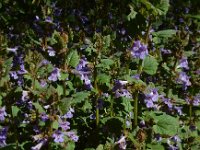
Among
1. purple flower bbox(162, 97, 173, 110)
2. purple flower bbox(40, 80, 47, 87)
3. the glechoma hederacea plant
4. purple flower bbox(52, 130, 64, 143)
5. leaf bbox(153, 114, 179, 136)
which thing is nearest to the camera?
purple flower bbox(52, 130, 64, 143)

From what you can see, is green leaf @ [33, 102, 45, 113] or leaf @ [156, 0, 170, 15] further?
leaf @ [156, 0, 170, 15]

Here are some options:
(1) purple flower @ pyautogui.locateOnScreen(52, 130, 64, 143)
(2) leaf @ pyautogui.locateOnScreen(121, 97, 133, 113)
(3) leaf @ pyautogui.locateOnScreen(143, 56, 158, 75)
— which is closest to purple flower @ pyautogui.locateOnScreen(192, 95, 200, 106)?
(3) leaf @ pyautogui.locateOnScreen(143, 56, 158, 75)

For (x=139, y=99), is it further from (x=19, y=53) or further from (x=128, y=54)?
(x=19, y=53)

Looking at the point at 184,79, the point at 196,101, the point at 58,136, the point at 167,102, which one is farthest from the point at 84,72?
the point at 196,101

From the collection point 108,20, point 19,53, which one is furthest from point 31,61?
point 108,20

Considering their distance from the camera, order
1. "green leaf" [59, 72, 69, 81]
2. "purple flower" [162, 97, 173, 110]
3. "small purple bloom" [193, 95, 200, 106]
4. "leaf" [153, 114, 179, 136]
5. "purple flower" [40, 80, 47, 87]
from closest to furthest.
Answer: "green leaf" [59, 72, 69, 81] → "purple flower" [40, 80, 47, 87] → "leaf" [153, 114, 179, 136] → "purple flower" [162, 97, 173, 110] → "small purple bloom" [193, 95, 200, 106]

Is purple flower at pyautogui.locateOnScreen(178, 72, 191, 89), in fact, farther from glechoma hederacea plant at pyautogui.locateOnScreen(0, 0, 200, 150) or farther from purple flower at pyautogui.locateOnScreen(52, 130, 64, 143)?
purple flower at pyautogui.locateOnScreen(52, 130, 64, 143)
